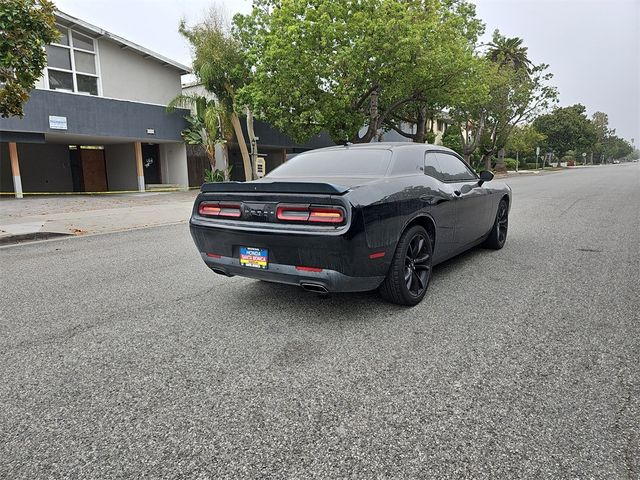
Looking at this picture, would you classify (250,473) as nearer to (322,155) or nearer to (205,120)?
(322,155)

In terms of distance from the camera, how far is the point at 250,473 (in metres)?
1.95

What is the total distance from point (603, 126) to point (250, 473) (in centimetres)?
15283

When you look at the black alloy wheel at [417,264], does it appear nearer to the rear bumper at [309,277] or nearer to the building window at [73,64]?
the rear bumper at [309,277]

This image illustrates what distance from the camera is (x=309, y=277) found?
3.54 m

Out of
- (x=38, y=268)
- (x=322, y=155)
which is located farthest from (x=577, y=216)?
(x=38, y=268)

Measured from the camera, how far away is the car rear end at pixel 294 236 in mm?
3410

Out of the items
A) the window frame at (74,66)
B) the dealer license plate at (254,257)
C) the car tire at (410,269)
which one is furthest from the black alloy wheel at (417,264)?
the window frame at (74,66)

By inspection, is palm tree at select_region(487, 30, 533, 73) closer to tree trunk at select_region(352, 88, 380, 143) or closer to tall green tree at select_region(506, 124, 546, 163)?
tall green tree at select_region(506, 124, 546, 163)

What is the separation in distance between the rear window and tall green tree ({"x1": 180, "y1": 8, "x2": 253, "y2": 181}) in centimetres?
1663

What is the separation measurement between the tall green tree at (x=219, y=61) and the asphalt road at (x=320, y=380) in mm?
17376

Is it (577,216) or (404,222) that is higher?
(404,222)

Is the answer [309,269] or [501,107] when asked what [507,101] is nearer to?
[501,107]

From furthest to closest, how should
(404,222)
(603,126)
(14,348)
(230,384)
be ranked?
(603,126)
(404,222)
(14,348)
(230,384)

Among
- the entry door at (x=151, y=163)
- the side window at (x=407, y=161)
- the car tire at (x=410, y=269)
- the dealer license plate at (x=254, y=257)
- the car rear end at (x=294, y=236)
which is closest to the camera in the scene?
the car rear end at (x=294, y=236)
